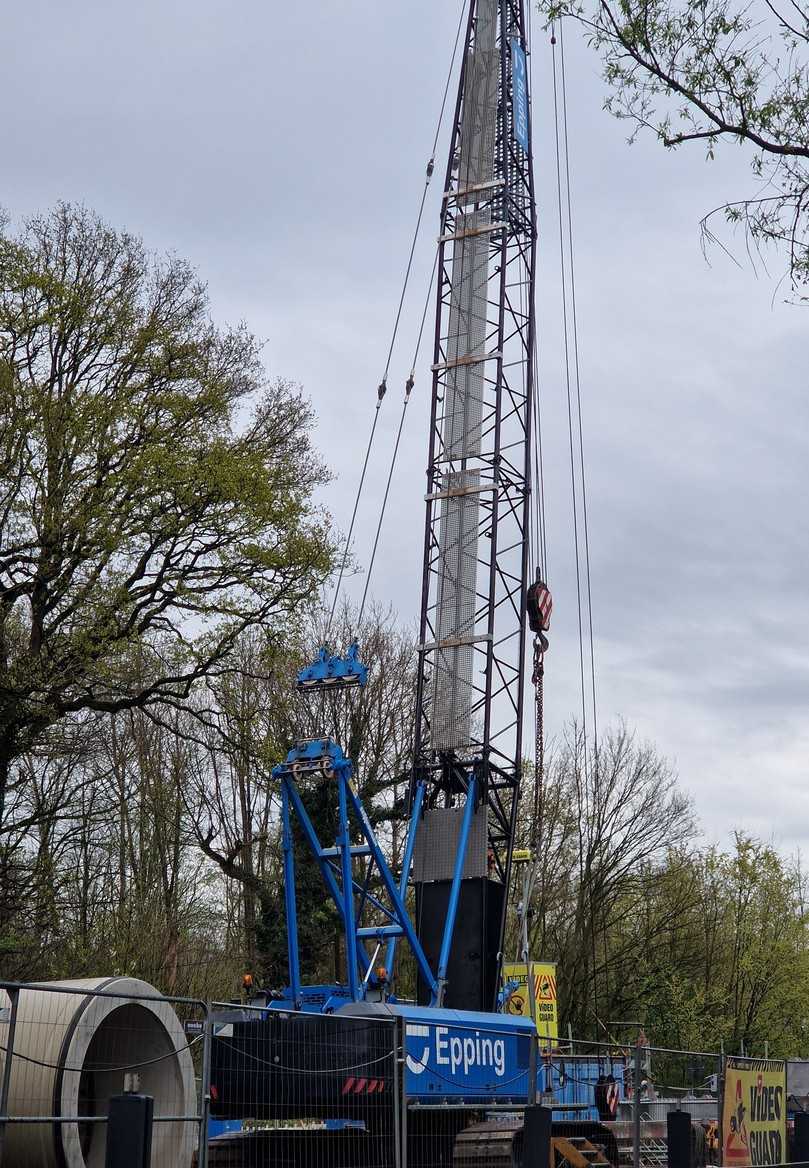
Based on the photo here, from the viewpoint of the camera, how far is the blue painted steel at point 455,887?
21.4 metres

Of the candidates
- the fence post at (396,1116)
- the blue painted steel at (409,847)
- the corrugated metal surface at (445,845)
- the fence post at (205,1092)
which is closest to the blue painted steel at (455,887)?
the corrugated metal surface at (445,845)

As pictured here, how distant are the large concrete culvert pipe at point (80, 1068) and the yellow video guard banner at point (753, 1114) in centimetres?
605

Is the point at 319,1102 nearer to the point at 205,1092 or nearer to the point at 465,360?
the point at 205,1092

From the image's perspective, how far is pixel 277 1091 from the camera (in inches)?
495

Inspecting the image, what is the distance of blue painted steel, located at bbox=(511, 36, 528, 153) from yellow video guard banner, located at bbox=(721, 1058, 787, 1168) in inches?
759

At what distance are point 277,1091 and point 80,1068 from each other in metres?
1.92

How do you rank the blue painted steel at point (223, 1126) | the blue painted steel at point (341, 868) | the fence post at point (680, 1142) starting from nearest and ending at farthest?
the blue painted steel at point (223, 1126), the fence post at point (680, 1142), the blue painted steel at point (341, 868)

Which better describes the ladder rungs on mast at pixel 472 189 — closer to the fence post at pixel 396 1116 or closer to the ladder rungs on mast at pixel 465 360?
the ladder rungs on mast at pixel 465 360

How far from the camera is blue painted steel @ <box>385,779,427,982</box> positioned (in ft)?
71.0

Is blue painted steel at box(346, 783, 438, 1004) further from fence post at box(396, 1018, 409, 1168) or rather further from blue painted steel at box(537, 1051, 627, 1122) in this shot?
fence post at box(396, 1018, 409, 1168)

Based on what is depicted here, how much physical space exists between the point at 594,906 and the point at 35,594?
23971 millimetres

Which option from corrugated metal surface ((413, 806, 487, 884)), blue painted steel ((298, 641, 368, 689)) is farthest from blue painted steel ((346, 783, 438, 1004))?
blue painted steel ((298, 641, 368, 689))

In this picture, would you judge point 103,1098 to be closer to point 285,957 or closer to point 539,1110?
point 539,1110

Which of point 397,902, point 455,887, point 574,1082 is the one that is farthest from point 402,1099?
point 455,887
